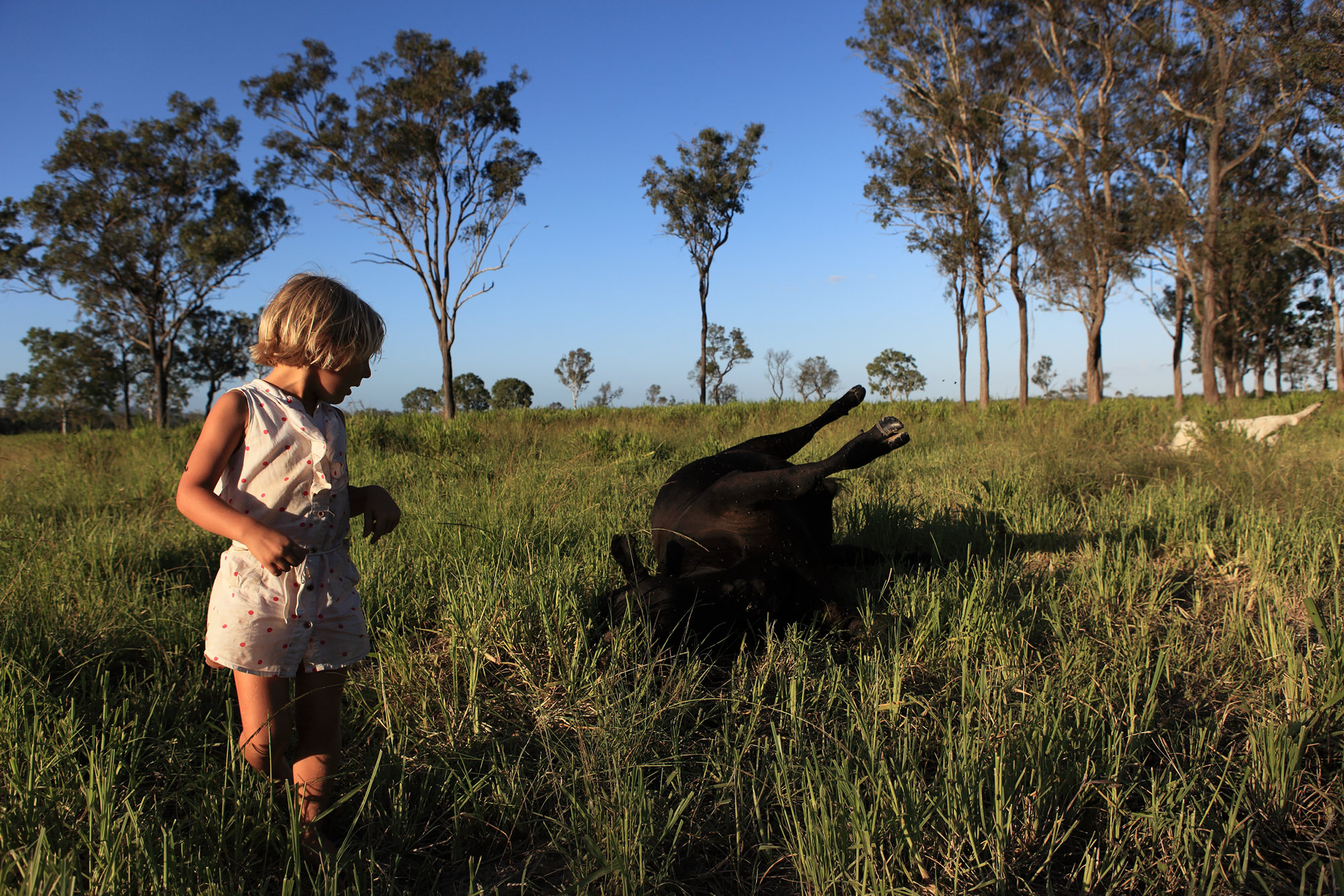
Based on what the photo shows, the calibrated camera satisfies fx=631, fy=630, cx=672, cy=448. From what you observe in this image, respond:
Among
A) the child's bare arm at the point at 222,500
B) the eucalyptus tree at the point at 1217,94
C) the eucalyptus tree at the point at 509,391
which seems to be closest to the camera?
the child's bare arm at the point at 222,500

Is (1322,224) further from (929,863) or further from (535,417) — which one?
(929,863)

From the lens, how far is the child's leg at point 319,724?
150 cm

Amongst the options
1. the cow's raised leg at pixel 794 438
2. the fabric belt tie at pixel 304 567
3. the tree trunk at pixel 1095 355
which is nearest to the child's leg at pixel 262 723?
the fabric belt tie at pixel 304 567

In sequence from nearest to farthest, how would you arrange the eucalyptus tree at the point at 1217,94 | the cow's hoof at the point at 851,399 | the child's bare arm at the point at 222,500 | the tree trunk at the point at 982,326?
the child's bare arm at the point at 222,500
the cow's hoof at the point at 851,399
the eucalyptus tree at the point at 1217,94
the tree trunk at the point at 982,326

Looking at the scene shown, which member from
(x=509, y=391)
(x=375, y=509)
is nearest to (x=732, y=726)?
(x=375, y=509)

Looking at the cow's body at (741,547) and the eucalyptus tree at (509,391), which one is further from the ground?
the eucalyptus tree at (509,391)

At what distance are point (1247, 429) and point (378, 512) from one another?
7692 millimetres

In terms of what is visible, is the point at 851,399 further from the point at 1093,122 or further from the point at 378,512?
the point at 1093,122

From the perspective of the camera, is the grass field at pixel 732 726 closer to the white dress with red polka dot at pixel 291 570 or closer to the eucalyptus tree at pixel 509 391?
the white dress with red polka dot at pixel 291 570

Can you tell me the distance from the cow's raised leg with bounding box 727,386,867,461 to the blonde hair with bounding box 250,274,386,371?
1645mm

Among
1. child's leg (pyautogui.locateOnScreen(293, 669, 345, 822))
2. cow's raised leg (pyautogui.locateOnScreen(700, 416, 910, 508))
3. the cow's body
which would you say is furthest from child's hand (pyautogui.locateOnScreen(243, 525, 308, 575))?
cow's raised leg (pyautogui.locateOnScreen(700, 416, 910, 508))

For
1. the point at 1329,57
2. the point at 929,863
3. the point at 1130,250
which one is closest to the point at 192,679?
the point at 929,863

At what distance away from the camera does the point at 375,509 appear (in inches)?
64.7

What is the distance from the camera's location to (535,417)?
11023 mm
